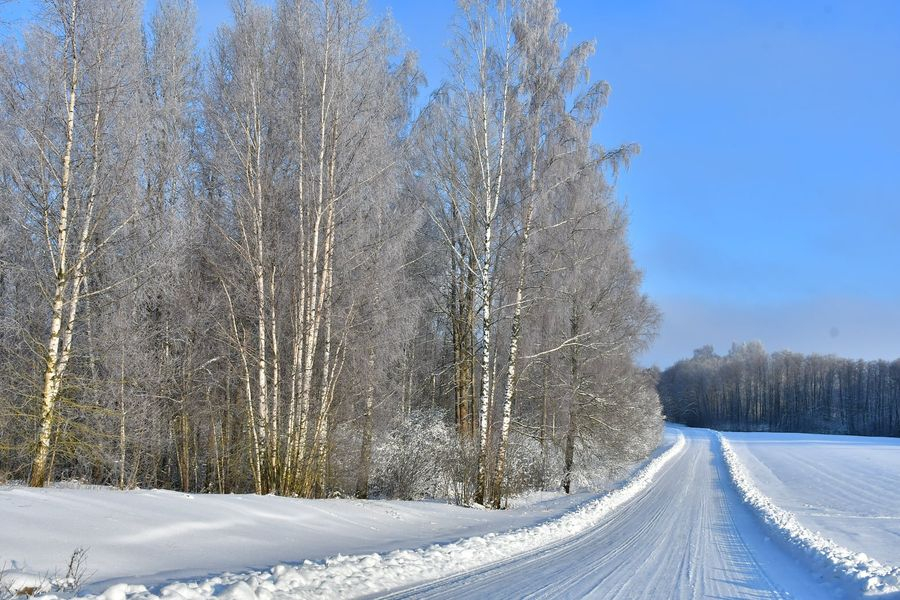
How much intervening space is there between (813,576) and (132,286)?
13.5 meters

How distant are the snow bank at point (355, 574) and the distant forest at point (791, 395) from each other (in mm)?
93707

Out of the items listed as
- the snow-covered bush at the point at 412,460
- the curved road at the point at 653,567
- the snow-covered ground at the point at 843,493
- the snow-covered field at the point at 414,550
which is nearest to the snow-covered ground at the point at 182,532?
the snow-covered field at the point at 414,550

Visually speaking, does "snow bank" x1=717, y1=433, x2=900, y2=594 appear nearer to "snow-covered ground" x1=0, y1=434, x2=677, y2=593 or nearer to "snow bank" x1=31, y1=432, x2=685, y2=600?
"snow bank" x1=31, y1=432, x2=685, y2=600

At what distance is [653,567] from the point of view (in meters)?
7.23

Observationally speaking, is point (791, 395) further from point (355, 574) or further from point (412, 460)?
point (355, 574)

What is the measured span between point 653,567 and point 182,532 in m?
5.64

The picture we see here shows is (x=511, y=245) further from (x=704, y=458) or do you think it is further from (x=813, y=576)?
(x=704, y=458)

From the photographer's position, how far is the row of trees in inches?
395

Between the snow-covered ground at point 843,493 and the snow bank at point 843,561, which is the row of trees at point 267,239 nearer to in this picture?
the snow bank at point 843,561

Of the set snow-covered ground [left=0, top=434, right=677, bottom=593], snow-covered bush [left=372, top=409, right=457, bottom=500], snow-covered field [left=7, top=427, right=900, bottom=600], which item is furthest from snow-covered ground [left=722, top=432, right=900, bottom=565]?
snow-covered bush [left=372, top=409, right=457, bottom=500]

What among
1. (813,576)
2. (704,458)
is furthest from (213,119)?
(704,458)

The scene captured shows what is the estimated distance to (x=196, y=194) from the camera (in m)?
15.0

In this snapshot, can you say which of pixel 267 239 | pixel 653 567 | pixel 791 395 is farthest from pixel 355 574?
pixel 791 395

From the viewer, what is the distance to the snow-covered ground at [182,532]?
511 centimetres
